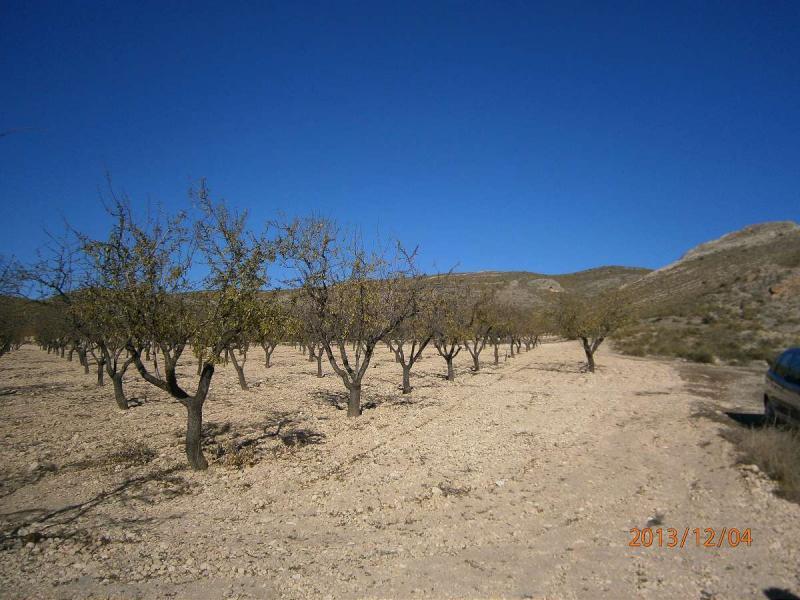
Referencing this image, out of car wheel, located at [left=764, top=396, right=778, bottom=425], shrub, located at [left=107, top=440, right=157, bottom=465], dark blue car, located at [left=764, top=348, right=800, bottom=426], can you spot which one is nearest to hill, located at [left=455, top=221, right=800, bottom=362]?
car wheel, located at [left=764, top=396, right=778, bottom=425]

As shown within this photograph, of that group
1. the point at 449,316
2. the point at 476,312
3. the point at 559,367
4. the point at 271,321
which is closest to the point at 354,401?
the point at 271,321

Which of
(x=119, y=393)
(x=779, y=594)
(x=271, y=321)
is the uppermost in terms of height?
(x=271, y=321)

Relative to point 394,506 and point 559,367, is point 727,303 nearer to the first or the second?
point 559,367

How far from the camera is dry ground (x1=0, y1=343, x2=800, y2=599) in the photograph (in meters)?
5.80

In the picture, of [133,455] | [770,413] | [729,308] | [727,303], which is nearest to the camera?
[133,455]

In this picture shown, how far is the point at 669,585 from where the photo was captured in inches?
220

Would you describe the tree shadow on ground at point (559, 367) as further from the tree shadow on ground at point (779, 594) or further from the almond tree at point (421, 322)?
the tree shadow on ground at point (779, 594)

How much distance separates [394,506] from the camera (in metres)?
8.38

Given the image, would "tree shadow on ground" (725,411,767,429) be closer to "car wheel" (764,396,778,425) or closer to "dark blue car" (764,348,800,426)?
"car wheel" (764,396,778,425)

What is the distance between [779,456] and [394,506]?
7596 mm

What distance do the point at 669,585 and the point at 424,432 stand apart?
8738mm

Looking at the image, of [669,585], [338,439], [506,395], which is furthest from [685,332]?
[669,585]
